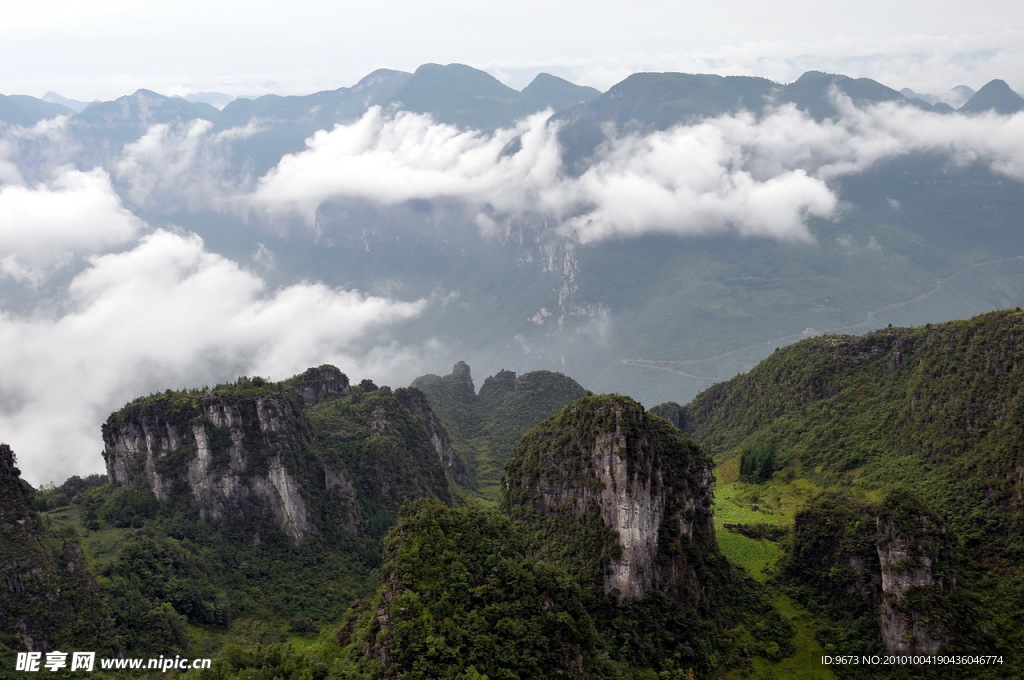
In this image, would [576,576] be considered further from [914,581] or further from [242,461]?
[242,461]

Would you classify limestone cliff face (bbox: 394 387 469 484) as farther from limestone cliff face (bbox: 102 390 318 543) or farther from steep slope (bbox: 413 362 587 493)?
limestone cliff face (bbox: 102 390 318 543)

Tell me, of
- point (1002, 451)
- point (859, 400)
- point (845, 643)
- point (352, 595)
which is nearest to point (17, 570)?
point (352, 595)

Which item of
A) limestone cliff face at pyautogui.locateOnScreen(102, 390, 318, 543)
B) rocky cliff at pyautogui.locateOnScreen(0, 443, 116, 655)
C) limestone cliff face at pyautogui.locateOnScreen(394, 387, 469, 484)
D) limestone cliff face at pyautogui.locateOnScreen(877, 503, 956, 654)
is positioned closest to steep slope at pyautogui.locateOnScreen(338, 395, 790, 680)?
limestone cliff face at pyautogui.locateOnScreen(877, 503, 956, 654)

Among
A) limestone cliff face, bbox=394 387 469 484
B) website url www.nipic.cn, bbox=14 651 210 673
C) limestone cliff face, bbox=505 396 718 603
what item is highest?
limestone cliff face, bbox=394 387 469 484

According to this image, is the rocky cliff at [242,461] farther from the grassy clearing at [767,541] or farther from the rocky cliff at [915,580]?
the rocky cliff at [915,580]

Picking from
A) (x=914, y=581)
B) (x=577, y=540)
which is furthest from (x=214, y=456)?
(x=914, y=581)

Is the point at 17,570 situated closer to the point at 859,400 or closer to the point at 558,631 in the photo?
the point at 558,631
